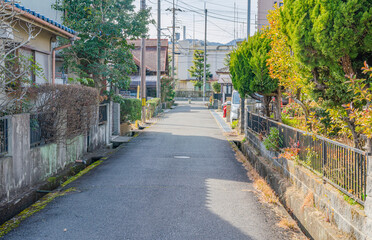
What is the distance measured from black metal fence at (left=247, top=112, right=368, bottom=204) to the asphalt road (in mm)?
1183

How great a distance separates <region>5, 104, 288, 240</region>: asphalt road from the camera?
552 cm

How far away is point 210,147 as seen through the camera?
14.7 meters

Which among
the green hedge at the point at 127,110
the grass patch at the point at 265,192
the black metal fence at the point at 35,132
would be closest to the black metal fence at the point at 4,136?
the black metal fence at the point at 35,132

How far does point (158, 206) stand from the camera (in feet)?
22.2

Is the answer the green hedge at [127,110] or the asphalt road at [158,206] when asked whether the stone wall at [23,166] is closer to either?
the asphalt road at [158,206]

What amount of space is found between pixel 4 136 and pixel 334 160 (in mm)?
5704

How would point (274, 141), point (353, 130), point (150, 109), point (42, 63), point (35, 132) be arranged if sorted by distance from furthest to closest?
point (150, 109)
point (42, 63)
point (274, 141)
point (35, 132)
point (353, 130)

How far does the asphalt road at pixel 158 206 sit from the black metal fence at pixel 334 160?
118 centimetres

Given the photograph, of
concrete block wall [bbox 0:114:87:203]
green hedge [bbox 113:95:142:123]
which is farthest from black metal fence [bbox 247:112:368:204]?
green hedge [bbox 113:95:142:123]

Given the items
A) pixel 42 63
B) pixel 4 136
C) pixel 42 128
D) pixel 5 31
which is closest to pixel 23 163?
pixel 4 136

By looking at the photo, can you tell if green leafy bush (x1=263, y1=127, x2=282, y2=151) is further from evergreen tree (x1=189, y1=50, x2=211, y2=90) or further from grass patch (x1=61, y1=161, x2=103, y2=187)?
evergreen tree (x1=189, y1=50, x2=211, y2=90)

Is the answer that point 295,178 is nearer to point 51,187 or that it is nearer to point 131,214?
point 131,214

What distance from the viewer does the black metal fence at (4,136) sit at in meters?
6.69

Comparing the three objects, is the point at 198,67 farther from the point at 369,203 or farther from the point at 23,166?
→ the point at 369,203
